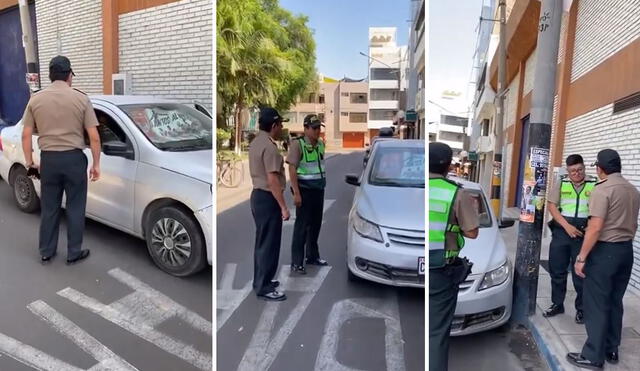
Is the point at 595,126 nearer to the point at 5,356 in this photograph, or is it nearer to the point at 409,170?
the point at 409,170

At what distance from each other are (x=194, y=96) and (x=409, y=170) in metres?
0.87

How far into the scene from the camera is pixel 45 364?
1.75m

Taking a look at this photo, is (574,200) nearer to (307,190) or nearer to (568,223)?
(568,223)

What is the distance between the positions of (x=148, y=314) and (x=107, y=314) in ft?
0.59

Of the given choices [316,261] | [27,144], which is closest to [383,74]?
[316,261]

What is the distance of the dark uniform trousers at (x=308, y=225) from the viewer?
4.78 ft

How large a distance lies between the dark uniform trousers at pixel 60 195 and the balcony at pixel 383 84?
3.89 ft

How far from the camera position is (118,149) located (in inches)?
65.9

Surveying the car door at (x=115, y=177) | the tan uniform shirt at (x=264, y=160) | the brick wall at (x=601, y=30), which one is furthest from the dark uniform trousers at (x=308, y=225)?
the brick wall at (x=601, y=30)

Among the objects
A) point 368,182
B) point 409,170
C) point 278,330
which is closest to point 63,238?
point 278,330

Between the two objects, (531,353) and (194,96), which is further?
(531,353)

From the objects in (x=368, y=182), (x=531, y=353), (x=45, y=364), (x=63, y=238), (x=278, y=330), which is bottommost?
(x=531, y=353)

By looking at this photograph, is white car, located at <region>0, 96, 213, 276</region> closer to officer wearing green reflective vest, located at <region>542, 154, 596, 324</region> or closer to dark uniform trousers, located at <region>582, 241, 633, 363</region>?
dark uniform trousers, located at <region>582, 241, 633, 363</region>

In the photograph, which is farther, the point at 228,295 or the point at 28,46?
the point at 28,46
